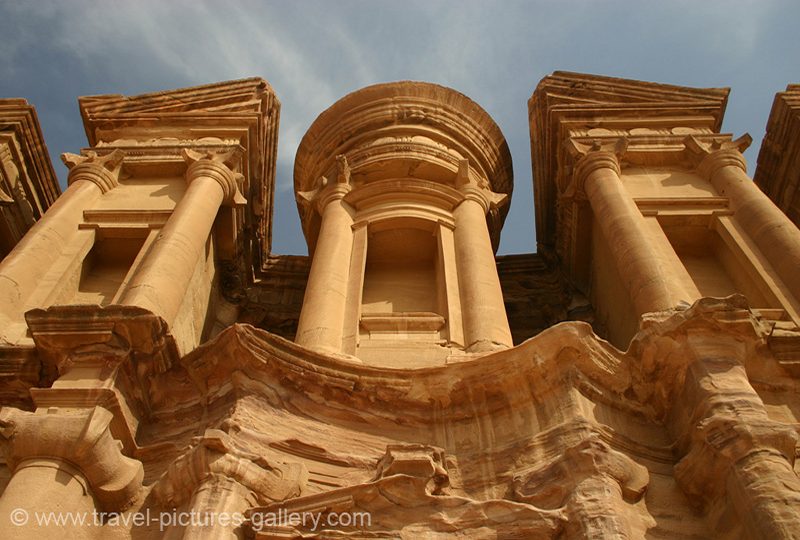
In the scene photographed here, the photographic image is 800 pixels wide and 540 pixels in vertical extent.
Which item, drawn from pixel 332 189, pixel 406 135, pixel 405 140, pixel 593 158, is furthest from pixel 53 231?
pixel 593 158

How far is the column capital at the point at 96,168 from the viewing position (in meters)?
15.3

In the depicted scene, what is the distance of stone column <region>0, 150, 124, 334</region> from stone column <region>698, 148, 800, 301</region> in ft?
38.2

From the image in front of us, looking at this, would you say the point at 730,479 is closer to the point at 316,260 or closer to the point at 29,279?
the point at 316,260

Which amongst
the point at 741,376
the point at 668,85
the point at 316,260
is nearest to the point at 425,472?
the point at 741,376

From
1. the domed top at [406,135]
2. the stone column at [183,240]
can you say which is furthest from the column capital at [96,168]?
the domed top at [406,135]

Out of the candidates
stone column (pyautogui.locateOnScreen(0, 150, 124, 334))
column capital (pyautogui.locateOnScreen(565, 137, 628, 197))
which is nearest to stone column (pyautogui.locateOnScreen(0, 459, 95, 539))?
stone column (pyautogui.locateOnScreen(0, 150, 124, 334))

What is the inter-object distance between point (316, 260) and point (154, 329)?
4.69m

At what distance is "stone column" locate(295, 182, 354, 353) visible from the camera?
11.5 metres

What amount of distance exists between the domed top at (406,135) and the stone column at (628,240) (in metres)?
2.90

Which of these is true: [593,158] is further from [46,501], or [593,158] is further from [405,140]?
[46,501]
